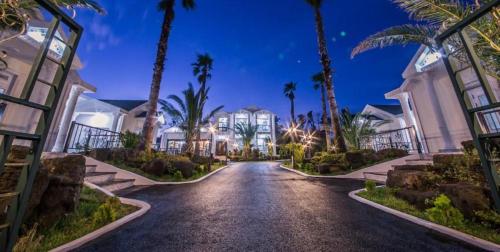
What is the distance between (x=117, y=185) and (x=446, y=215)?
9.01 meters

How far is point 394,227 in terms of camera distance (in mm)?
3174

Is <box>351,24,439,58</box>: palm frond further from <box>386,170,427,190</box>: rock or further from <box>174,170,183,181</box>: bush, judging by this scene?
<box>174,170,183,181</box>: bush

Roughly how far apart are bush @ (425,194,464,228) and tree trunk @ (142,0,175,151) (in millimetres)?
11209

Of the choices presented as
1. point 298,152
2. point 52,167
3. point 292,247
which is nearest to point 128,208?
point 52,167

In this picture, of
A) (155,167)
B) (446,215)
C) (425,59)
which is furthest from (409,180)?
(425,59)

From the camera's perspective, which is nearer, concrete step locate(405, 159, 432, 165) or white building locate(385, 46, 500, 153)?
concrete step locate(405, 159, 432, 165)

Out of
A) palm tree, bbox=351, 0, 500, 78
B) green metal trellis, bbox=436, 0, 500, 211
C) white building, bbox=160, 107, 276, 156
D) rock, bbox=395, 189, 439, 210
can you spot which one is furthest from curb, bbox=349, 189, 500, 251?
white building, bbox=160, 107, 276, 156

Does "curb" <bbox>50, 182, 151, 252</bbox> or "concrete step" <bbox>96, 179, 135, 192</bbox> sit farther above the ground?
"concrete step" <bbox>96, 179, 135, 192</bbox>

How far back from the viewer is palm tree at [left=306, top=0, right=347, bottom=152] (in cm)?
1177

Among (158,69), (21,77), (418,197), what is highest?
(158,69)

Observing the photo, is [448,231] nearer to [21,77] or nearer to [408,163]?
[408,163]

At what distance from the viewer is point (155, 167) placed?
8.91 m

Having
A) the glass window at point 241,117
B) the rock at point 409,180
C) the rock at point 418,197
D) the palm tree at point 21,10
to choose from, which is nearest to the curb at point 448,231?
the rock at point 418,197

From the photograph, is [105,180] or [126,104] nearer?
[105,180]
